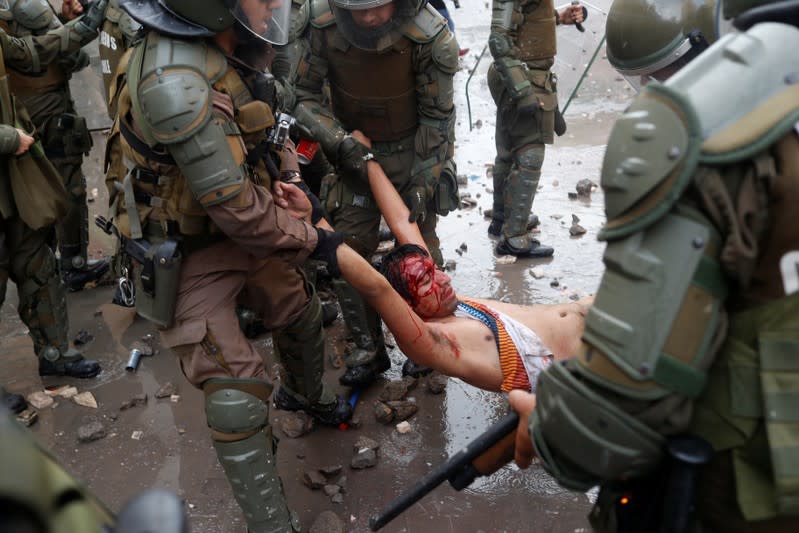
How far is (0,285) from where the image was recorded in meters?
3.98

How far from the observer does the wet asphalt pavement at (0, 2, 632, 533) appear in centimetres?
327

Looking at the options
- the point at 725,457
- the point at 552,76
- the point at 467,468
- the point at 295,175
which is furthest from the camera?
the point at 552,76

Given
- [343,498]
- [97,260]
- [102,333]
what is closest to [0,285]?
[102,333]

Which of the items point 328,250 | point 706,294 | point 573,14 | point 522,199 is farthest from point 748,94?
point 573,14

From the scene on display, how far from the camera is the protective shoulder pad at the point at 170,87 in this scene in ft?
8.29

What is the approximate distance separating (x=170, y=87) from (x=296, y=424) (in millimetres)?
2012

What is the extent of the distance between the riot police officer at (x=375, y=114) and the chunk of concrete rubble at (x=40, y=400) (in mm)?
1774

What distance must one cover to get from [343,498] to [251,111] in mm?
1868

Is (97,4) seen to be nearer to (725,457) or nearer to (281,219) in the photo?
(281,219)

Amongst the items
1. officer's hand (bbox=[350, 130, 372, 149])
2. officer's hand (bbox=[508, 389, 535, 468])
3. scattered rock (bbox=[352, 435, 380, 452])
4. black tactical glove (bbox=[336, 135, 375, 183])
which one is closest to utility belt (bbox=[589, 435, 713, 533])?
officer's hand (bbox=[508, 389, 535, 468])

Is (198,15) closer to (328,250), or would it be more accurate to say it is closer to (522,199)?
(328,250)

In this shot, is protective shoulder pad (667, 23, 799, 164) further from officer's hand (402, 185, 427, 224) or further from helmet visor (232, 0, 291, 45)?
officer's hand (402, 185, 427, 224)

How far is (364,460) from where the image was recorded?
11.6 feet

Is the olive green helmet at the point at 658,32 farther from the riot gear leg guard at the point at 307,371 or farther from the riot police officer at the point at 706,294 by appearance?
the riot gear leg guard at the point at 307,371
